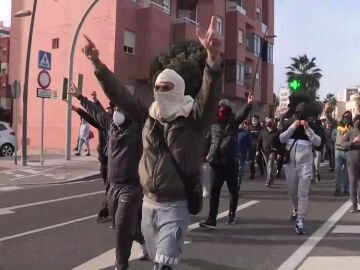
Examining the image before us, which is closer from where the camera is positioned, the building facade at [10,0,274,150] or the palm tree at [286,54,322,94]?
the building facade at [10,0,274,150]

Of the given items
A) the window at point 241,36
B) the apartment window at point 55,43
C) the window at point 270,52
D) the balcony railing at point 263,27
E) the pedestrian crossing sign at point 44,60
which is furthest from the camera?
the window at point 270,52

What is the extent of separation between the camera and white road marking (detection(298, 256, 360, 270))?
582 centimetres


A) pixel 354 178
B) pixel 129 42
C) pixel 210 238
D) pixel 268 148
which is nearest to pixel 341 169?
pixel 354 178

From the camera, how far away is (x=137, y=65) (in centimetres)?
2964

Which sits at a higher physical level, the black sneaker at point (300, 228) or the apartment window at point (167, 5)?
the apartment window at point (167, 5)

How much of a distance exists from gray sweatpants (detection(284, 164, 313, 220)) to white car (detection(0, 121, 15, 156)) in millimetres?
17069

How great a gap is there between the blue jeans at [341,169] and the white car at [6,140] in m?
15.1

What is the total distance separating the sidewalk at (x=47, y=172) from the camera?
14906mm

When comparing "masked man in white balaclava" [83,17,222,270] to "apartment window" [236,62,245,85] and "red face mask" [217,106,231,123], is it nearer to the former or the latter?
"red face mask" [217,106,231,123]

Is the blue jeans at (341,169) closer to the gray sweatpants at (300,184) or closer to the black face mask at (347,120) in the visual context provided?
the black face mask at (347,120)

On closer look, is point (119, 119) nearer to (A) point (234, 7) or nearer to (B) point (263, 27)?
(A) point (234, 7)

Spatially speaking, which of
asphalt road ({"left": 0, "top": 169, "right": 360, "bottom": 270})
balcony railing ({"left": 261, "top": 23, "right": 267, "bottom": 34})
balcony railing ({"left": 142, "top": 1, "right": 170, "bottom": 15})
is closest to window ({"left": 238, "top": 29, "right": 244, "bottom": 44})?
balcony railing ({"left": 261, "top": 23, "right": 267, "bottom": 34})

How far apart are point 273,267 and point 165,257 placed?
8.57 feet

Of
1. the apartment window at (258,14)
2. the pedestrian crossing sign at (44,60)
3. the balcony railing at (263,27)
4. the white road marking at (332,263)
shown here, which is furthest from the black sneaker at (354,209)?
the balcony railing at (263,27)
